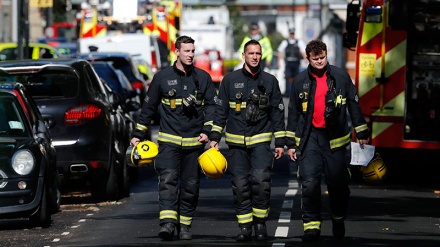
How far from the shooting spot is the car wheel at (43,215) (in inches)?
573

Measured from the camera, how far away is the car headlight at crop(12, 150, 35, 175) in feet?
47.2

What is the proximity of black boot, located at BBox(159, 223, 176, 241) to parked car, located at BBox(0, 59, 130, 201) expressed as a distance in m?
3.99

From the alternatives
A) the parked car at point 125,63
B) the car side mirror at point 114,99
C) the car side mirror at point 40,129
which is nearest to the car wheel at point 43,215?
the car side mirror at point 40,129

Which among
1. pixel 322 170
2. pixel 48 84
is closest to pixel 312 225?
pixel 322 170

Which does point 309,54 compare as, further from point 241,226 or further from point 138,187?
point 138,187

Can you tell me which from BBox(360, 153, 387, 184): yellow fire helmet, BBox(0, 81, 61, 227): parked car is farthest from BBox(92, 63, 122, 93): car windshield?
BBox(360, 153, 387, 184): yellow fire helmet

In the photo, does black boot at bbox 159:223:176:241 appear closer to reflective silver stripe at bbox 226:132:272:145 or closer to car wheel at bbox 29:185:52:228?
reflective silver stripe at bbox 226:132:272:145

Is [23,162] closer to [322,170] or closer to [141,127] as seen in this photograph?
[141,127]

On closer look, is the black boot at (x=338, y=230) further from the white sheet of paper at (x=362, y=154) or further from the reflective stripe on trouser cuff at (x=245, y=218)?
the reflective stripe on trouser cuff at (x=245, y=218)

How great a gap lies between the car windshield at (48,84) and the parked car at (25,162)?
4.83 ft

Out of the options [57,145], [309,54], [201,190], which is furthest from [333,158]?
[201,190]

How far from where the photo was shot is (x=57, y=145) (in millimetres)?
16797

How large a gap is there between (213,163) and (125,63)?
1615 cm

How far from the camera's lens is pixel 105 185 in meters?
17.2
